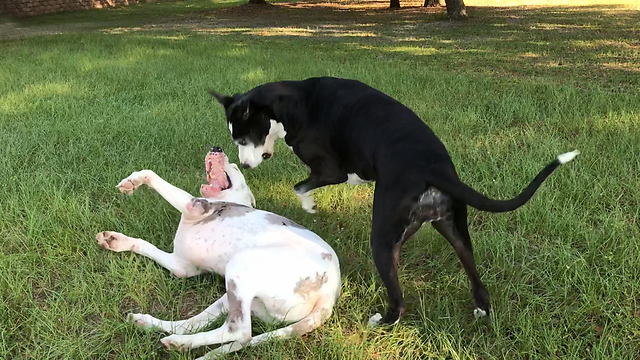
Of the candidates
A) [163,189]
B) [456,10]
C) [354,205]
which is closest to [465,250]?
[354,205]

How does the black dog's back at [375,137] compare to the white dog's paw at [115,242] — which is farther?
the white dog's paw at [115,242]

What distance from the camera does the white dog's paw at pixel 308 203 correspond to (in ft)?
11.6

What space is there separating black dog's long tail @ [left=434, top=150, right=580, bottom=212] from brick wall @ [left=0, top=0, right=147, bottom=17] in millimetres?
24737

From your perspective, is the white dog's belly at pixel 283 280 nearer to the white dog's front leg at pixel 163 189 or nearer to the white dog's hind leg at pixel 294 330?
the white dog's hind leg at pixel 294 330

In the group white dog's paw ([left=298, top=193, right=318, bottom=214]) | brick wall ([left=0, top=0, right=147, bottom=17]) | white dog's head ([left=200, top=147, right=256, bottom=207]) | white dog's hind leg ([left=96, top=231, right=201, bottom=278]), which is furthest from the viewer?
brick wall ([left=0, top=0, right=147, bottom=17])

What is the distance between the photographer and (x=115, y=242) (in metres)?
3.06

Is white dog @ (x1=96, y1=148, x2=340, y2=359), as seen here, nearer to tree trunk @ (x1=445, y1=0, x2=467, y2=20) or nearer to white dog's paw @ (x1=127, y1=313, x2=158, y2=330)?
white dog's paw @ (x1=127, y1=313, x2=158, y2=330)

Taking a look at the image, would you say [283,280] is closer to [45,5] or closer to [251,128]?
[251,128]

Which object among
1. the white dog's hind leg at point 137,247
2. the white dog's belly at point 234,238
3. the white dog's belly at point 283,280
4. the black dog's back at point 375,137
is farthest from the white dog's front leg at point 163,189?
the black dog's back at point 375,137

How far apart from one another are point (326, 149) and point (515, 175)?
→ 1.66 m

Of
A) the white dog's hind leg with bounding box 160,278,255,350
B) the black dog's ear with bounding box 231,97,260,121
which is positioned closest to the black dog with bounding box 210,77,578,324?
the black dog's ear with bounding box 231,97,260,121

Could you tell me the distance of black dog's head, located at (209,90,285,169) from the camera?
3.57m

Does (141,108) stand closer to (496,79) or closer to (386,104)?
(386,104)

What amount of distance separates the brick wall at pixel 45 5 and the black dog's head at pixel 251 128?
22.9 metres
